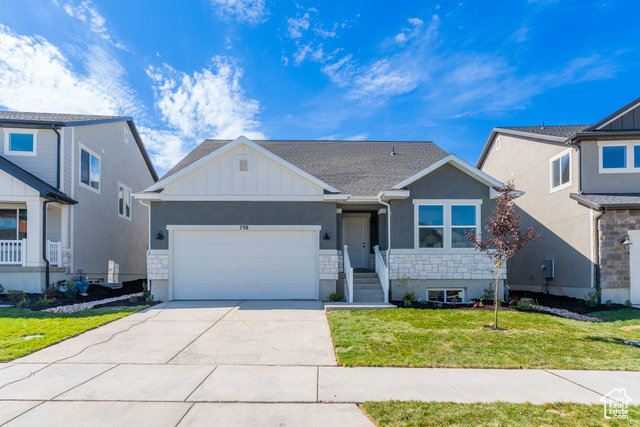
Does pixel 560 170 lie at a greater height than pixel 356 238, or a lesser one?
greater

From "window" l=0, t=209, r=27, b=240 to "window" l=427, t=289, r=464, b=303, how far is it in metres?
14.2

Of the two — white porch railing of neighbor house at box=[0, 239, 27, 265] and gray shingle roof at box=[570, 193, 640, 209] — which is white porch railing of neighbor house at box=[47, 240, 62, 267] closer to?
white porch railing of neighbor house at box=[0, 239, 27, 265]

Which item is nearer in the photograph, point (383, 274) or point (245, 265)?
point (383, 274)

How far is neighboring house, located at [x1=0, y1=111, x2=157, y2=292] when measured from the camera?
11.9 metres

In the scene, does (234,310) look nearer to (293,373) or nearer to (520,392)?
A: (293,373)

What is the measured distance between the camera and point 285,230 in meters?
11.8

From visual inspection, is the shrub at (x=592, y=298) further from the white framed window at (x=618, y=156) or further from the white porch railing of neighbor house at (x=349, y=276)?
the white porch railing of neighbor house at (x=349, y=276)

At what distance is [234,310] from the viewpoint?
9.93 meters

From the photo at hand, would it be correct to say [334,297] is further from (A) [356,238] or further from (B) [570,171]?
(B) [570,171]

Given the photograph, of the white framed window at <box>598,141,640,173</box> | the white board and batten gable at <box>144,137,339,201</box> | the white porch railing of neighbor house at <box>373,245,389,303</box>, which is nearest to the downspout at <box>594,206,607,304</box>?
the white framed window at <box>598,141,640,173</box>

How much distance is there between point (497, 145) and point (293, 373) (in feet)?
53.4

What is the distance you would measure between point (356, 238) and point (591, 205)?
7370 mm

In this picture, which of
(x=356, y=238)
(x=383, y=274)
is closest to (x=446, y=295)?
(x=383, y=274)

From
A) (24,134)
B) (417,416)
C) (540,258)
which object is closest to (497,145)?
(540,258)
